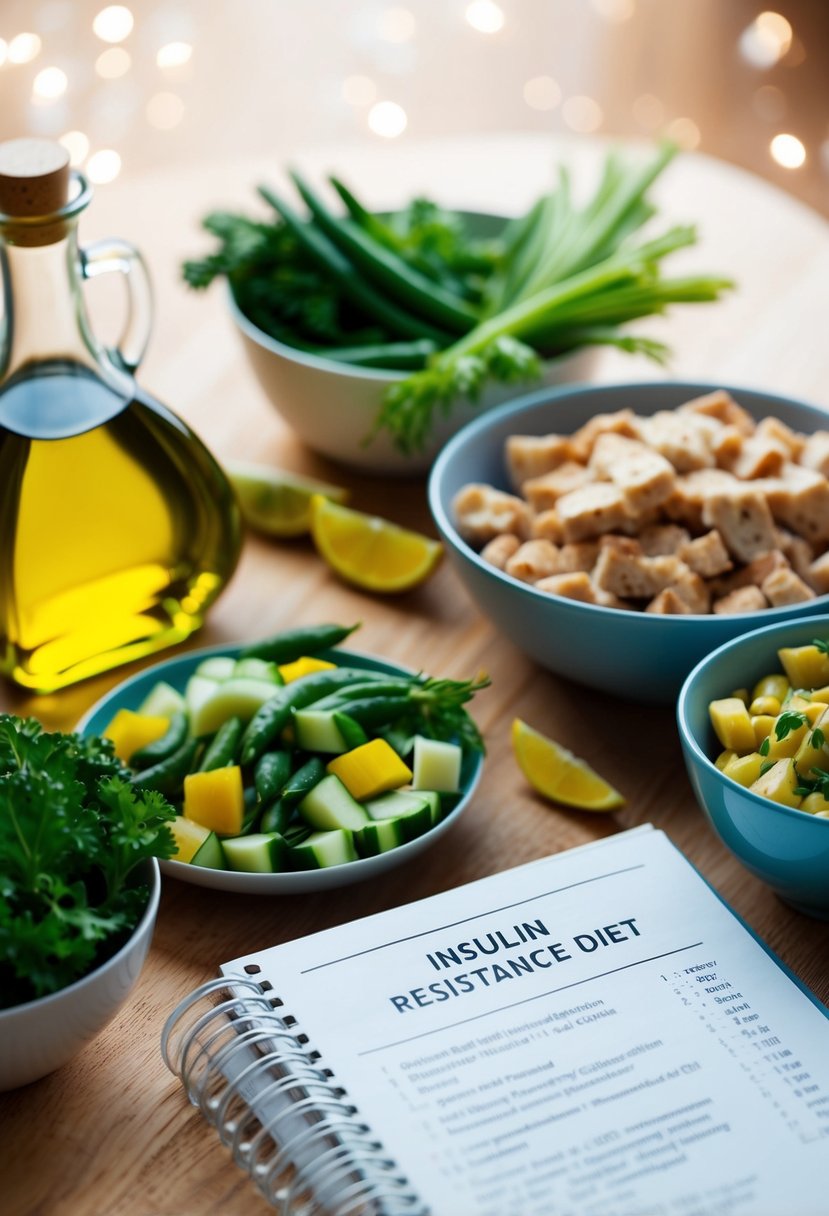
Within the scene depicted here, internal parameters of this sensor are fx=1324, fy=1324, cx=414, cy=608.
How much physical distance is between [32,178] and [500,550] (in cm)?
59

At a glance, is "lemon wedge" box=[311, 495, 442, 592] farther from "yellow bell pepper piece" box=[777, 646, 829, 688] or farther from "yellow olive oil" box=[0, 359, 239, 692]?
"yellow bell pepper piece" box=[777, 646, 829, 688]

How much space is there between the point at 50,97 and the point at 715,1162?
1566mm

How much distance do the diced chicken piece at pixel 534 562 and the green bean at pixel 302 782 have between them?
0.31 meters

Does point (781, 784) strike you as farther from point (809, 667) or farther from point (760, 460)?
point (760, 460)

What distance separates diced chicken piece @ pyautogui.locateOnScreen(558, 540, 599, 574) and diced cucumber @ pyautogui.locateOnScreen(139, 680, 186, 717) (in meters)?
0.42

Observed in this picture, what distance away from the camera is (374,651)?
4.98 feet

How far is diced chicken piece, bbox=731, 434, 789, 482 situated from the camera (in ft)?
4.64

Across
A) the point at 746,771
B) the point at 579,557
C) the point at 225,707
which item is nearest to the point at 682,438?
the point at 579,557

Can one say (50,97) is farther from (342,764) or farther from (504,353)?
(342,764)

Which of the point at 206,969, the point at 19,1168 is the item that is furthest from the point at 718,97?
the point at 19,1168

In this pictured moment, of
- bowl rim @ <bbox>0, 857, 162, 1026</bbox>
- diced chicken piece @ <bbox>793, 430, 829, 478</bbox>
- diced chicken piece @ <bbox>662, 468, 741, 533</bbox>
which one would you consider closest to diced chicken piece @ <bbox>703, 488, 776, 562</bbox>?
diced chicken piece @ <bbox>662, 468, 741, 533</bbox>

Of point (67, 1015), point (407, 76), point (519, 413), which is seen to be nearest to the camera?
point (67, 1015)

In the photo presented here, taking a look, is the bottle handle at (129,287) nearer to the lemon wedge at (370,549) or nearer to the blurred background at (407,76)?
the lemon wedge at (370,549)

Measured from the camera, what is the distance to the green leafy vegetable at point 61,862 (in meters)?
0.89
